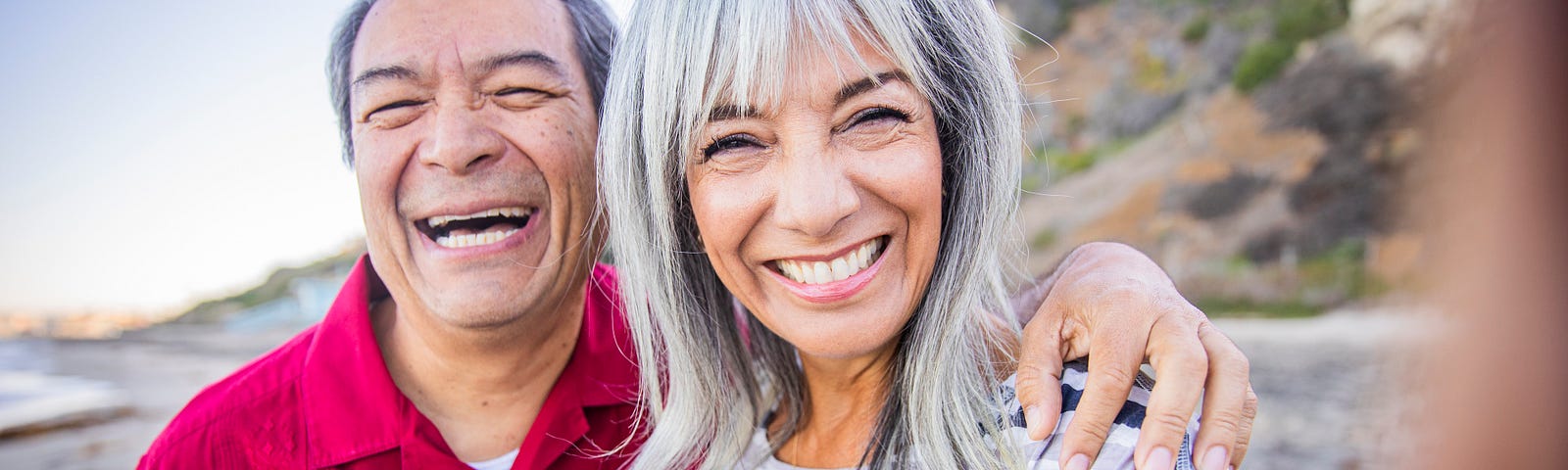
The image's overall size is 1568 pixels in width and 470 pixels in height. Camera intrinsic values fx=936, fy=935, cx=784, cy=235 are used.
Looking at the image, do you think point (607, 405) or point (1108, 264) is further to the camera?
point (607, 405)

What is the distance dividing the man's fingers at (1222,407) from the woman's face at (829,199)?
0.55 m

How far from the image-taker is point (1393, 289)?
16.4 meters

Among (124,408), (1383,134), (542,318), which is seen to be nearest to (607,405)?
(542,318)

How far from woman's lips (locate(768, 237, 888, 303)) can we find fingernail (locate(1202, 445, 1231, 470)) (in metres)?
0.66

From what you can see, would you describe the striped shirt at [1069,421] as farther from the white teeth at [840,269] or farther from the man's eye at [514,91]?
the man's eye at [514,91]

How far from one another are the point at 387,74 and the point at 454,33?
0.63ft

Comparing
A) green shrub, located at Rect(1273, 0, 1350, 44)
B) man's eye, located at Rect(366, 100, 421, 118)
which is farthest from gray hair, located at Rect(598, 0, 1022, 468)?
green shrub, located at Rect(1273, 0, 1350, 44)

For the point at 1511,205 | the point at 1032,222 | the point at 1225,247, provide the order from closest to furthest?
the point at 1511,205, the point at 1225,247, the point at 1032,222

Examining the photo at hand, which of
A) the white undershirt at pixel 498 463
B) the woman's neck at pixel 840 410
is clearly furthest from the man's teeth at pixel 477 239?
the woman's neck at pixel 840 410

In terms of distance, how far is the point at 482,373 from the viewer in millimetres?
2406

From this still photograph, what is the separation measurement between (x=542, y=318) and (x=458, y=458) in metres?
0.40

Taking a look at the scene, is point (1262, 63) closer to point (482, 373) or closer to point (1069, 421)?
point (482, 373)

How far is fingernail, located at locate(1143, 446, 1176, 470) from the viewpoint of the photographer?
1332 millimetres

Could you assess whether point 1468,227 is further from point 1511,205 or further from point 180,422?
point 180,422
